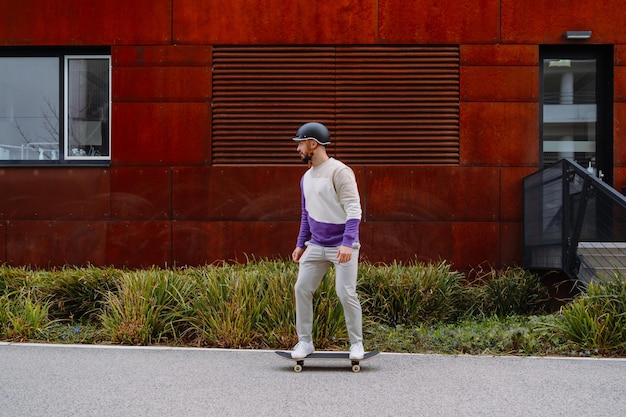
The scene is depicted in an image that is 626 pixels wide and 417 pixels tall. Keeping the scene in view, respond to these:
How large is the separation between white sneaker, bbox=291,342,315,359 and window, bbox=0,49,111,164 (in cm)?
720

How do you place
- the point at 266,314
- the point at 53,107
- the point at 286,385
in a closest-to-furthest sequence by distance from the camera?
the point at 286,385 < the point at 266,314 < the point at 53,107

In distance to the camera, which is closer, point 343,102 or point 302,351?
point 302,351

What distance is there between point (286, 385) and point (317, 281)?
1136mm

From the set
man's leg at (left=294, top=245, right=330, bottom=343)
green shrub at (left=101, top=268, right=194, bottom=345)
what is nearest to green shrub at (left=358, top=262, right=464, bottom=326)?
green shrub at (left=101, top=268, right=194, bottom=345)

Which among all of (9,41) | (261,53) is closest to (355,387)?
(261,53)

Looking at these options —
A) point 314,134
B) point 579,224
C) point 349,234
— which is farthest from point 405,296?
point 314,134

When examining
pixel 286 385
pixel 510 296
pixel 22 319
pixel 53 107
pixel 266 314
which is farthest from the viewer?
pixel 53 107

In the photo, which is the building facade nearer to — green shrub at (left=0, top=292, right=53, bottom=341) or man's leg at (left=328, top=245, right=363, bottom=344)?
green shrub at (left=0, top=292, right=53, bottom=341)

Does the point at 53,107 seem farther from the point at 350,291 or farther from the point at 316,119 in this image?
the point at 350,291

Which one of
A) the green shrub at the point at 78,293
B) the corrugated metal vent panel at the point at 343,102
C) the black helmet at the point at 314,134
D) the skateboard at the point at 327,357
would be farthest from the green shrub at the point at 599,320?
the green shrub at the point at 78,293

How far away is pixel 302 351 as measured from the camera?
7.25 meters

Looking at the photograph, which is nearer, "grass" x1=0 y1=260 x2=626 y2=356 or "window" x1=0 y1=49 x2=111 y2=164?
"grass" x1=0 y1=260 x2=626 y2=356

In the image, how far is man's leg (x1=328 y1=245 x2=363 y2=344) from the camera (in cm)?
722

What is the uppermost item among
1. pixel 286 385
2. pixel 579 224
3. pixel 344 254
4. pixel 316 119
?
pixel 316 119
